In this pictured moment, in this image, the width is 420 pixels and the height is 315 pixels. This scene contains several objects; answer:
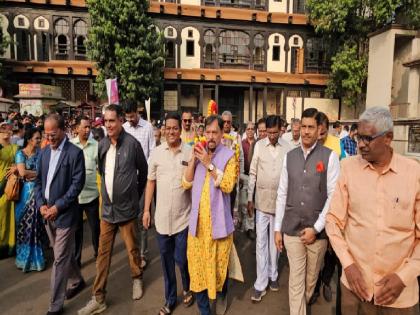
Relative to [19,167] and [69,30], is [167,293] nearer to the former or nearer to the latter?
[19,167]

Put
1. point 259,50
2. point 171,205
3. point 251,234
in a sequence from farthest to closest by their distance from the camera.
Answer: point 259,50 → point 251,234 → point 171,205

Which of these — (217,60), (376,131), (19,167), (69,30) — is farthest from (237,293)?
(69,30)

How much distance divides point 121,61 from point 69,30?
692 cm

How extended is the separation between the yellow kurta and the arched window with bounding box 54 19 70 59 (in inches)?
848

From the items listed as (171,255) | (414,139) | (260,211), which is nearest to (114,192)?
(171,255)

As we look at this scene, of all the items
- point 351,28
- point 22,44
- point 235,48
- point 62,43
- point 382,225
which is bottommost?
point 382,225

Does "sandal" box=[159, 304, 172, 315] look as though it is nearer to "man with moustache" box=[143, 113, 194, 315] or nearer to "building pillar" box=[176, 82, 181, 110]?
"man with moustache" box=[143, 113, 194, 315]

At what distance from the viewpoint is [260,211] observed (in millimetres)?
3754

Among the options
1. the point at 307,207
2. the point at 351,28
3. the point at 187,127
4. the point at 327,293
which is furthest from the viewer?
the point at 351,28

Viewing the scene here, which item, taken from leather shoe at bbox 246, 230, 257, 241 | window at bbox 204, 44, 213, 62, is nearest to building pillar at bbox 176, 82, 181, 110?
window at bbox 204, 44, 213, 62

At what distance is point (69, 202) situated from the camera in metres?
3.22

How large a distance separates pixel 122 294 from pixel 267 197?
209cm

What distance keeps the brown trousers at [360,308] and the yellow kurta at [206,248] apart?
3.84 ft

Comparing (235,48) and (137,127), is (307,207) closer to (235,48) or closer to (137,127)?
(137,127)
